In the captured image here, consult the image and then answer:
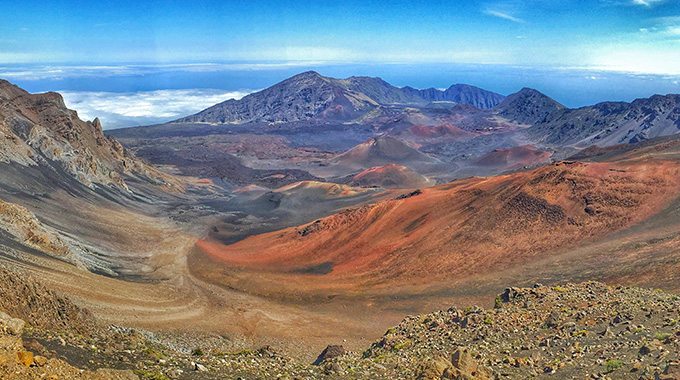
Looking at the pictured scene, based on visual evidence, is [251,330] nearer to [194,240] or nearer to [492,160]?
[194,240]

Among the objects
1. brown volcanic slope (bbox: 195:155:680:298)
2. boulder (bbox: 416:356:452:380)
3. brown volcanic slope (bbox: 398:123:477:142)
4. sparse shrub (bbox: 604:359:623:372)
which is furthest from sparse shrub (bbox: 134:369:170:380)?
brown volcanic slope (bbox: 398:123:477:142)

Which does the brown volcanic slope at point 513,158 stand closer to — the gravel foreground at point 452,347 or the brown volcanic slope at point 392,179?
the brown volcanic slope at point 392,179

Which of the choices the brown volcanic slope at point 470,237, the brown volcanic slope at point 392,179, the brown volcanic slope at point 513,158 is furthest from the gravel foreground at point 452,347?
the brown volcanic slope at point 513,158

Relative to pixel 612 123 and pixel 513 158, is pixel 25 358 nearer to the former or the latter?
pixel 513 158

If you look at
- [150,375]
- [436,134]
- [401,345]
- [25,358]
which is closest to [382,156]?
[436,134]

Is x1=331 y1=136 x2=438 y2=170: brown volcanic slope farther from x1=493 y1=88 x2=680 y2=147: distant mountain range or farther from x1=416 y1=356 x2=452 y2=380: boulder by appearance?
x1=416 y1=356 x2=452 y2=380: boulder

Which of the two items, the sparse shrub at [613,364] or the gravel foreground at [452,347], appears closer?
the gravel foreground at [452,347]

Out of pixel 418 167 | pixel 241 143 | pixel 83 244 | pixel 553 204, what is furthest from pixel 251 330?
pixel 241 143
